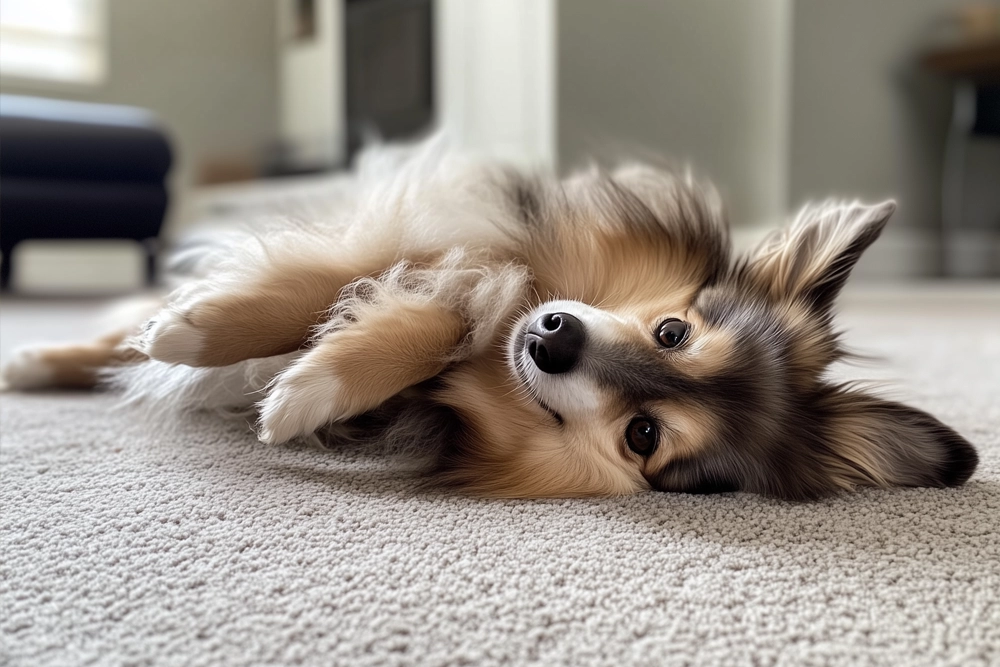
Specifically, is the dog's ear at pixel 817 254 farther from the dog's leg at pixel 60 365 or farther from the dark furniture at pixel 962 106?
the dark furniture at pixel 962 106

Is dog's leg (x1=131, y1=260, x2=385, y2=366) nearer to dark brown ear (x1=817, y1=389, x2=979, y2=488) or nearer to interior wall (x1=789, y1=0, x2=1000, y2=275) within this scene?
dark brown ear (x1=817, y1=389, x2=979, y2=488)

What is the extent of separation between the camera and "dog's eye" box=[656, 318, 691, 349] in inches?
57.8

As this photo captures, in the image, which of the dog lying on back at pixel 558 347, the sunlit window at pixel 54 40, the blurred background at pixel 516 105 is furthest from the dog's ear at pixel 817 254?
the sunlit window at pixel 54 40

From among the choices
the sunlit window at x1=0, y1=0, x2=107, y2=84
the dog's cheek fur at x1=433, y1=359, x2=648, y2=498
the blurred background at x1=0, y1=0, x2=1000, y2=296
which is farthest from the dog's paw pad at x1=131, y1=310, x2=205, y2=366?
the sunlit window at x1=0, y1=0, x2=107, y2=84

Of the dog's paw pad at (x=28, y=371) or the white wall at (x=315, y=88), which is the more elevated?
the white wall at (x=315, y=88)

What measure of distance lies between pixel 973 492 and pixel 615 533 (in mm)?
622

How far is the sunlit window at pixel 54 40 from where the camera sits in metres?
8.26

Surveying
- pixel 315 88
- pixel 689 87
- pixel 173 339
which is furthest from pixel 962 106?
pixel 173 339

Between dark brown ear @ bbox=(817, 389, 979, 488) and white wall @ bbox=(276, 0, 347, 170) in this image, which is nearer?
dark brown ear @ bbox=(817, 389, 979, 488)

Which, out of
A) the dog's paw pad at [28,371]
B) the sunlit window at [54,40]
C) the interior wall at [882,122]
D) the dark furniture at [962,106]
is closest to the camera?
the dog's paw pad at [28,371]

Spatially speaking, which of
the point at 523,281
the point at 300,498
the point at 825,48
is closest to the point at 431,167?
the point at 523,281

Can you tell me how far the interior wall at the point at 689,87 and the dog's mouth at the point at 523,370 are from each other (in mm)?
4703

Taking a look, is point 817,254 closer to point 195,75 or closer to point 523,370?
point 523,370

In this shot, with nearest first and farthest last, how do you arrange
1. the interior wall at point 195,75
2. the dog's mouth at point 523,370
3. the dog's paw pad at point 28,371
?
the dog's mouth at point 523,370 → the dog's paw pad at point 28,371 → the interior wall at point 195,75
